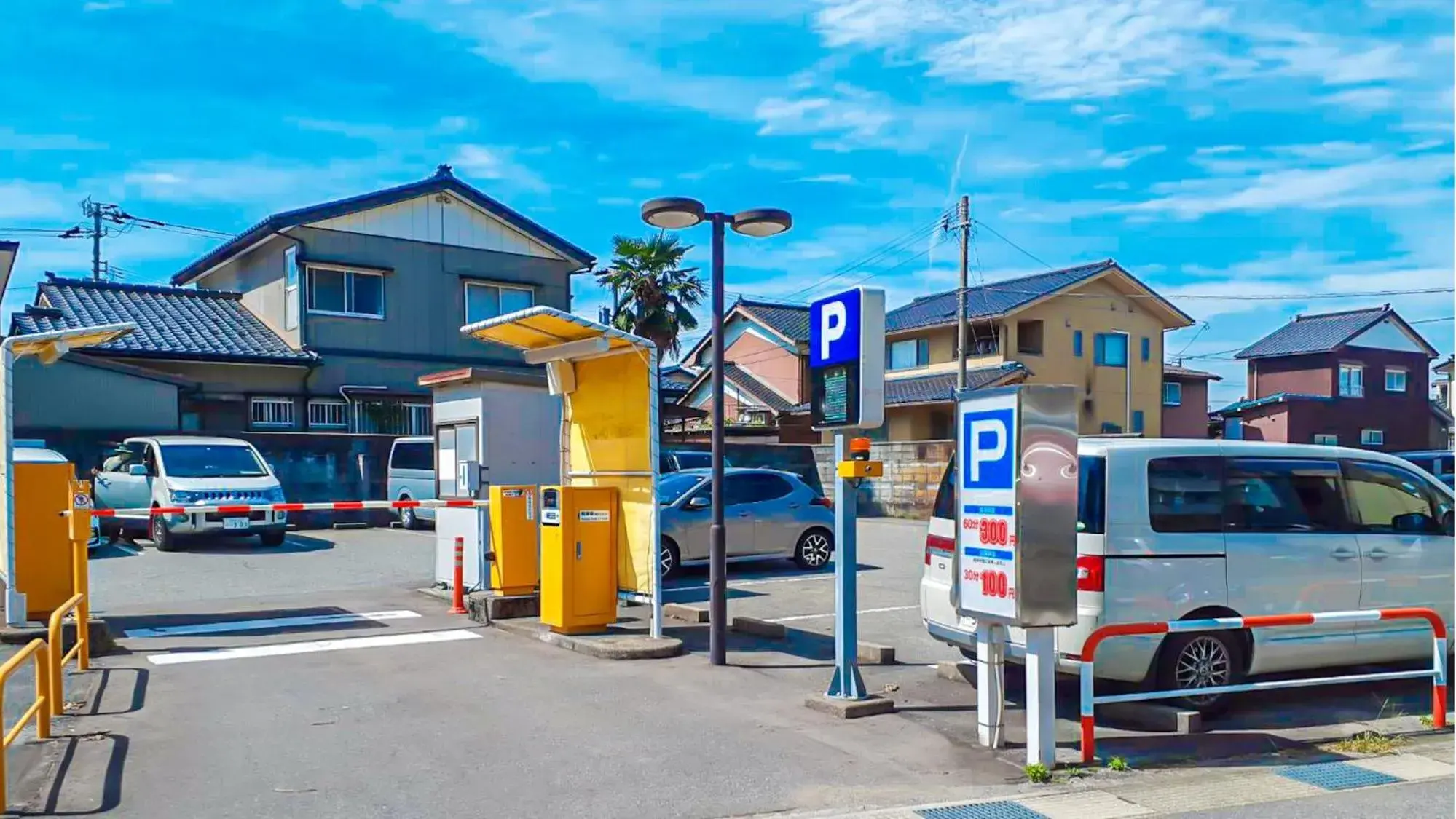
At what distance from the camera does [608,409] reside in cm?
1112

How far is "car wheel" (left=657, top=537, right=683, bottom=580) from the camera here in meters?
14.5

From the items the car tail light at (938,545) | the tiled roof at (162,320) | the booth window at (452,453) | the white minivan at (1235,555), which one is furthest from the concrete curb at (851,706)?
the tiled roof at (162,320)

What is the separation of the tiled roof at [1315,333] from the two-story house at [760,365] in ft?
64.4

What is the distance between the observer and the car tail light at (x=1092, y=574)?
6.89 metres

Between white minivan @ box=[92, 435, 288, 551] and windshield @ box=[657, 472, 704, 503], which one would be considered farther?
white minivan @ box=[92, 435, 288, 551]

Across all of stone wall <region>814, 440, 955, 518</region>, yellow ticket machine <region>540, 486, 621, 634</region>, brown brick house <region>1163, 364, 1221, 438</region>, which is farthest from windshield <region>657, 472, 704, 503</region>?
brown brick house <region>1163, 364, 1221, 438</region>

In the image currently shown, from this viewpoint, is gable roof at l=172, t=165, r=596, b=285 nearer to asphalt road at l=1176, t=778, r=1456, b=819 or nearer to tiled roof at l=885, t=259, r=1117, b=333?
tiled roof at l=885, t=259, r=1117, b=333

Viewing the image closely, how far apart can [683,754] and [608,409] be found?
16.8ft

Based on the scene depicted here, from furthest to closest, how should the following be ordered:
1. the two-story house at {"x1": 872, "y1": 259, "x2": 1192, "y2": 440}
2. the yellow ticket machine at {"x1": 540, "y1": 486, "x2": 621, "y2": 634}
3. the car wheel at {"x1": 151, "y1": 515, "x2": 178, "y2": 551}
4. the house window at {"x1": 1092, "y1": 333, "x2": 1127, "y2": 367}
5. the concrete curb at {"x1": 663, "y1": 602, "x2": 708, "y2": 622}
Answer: the house window at {"x1": 1092, "y1": 333, "x2": 1127, "y2": 367} < the two-story house at {"x1": 872, "y1": 259, "x2": 1192, "y2": 440} < the car wheel at {"x1": 151, "y1": 515, "x2": 178, "y2": 551} < the concrete curb at {"x1": 663, "y1": 602, "x2": 708, "y2": 622} < the yellow ticket machine at {"x1": 540, "y1": 486, "x2": 621, "y2": 634}

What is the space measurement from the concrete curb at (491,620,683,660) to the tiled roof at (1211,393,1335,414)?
40285mm

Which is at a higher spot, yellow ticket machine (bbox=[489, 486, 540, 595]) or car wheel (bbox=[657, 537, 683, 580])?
yellow ticket machine (bbox=[489, 486, 540, 595])

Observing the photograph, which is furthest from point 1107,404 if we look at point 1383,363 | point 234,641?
point 234,641

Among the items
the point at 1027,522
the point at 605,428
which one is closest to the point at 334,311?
the point at 605,428

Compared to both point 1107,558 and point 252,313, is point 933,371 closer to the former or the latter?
point 252,313
